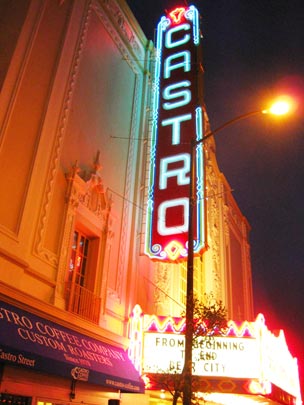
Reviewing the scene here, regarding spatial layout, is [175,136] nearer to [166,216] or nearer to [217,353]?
[166,216]

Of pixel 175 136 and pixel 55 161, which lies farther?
pixel 175 136

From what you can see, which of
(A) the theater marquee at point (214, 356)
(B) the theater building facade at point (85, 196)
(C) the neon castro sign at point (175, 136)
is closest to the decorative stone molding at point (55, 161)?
(B) the theater building facade at point (85, 196)

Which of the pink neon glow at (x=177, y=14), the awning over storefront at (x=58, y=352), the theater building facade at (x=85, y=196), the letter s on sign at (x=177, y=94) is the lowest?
the awning over storefront at (x=58, y=352)

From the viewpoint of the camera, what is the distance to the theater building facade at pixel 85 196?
898 centimetres

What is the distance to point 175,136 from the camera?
46.4ft

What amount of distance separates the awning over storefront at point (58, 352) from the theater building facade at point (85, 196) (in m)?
0.03

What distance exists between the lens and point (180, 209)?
504 inches

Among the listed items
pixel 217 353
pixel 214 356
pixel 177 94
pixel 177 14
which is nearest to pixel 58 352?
pixel 214 356

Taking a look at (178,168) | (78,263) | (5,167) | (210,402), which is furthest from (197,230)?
(210,402)

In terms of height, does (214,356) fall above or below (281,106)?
below

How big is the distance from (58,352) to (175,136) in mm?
7647

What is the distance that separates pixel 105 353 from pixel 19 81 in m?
6.36

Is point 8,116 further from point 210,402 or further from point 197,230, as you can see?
point 210,402

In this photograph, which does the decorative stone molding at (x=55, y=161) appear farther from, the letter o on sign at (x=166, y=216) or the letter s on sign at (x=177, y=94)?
the letter o on sign at (x=166, y=216)
